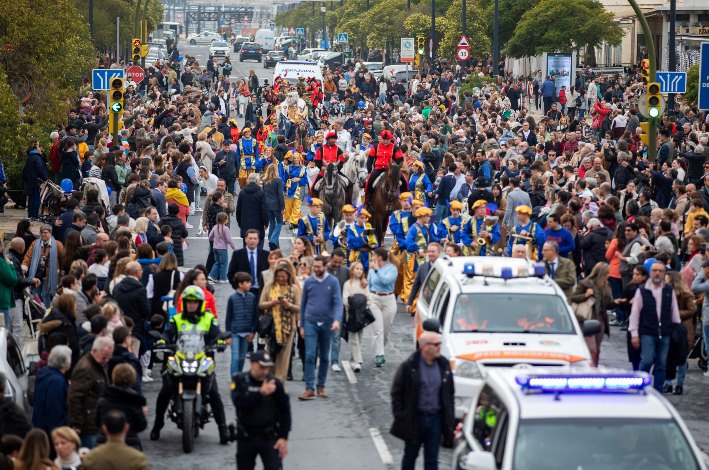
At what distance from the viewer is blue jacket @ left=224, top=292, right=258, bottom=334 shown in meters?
17.3

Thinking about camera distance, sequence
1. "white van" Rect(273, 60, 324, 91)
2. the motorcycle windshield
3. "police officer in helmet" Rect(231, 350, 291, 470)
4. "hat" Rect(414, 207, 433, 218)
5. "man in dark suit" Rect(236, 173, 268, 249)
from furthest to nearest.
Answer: "white van" Rect(273, 60, 324, 91)
"man in dark suit" Rect(236, 173, 268, 249)
"hat" Rect(414, 207, 433, 218)
the motorcycle windshield
"police officer in helmet" Rect(231, 350, 291, 470)

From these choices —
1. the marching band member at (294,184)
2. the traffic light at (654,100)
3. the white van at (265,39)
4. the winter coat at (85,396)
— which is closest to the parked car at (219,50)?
the white van at (265,39)

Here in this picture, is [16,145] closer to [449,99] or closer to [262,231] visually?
[262,231]

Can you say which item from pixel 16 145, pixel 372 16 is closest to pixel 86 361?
pixel 16 145

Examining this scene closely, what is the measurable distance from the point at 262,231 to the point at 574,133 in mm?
11915

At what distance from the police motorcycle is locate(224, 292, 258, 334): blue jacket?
1.37 meters

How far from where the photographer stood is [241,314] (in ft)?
57.1

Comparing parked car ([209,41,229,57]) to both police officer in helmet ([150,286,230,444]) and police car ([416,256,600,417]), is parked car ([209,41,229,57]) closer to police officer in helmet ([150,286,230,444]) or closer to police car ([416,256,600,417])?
police car ([416,256,600,417])

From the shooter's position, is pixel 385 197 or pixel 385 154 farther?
pixel 385 154

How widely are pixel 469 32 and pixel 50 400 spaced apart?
61.8 m

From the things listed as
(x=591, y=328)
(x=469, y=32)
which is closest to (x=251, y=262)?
(x=591, y=328)

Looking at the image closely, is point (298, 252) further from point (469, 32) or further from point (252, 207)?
point (469, 32)

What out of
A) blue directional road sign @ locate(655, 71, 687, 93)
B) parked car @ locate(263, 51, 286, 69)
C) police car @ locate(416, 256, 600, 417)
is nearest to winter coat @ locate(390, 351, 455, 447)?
police car @ locate(416, 256, 600, 417)

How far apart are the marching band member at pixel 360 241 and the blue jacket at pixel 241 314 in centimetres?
522
